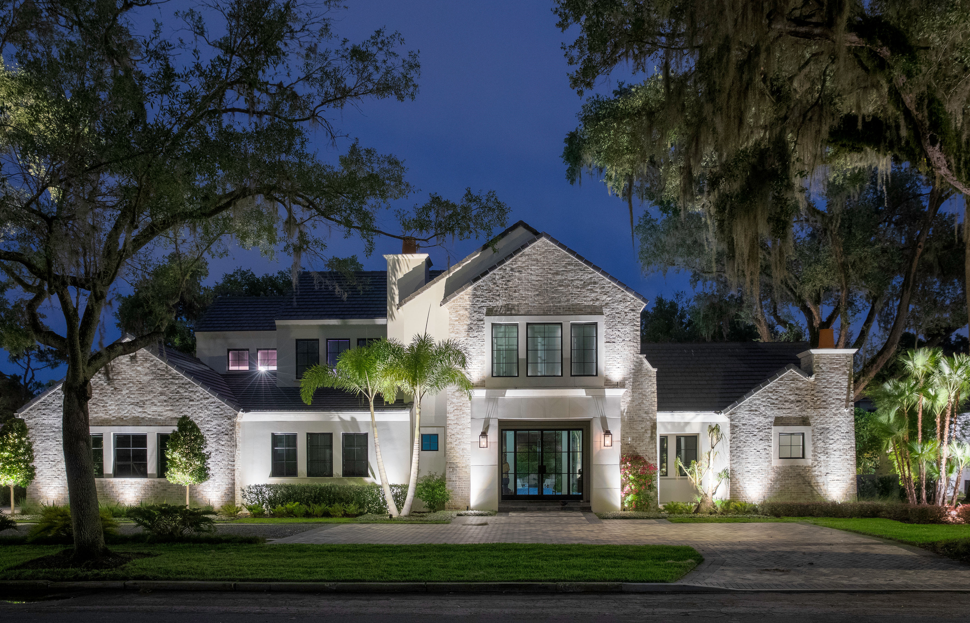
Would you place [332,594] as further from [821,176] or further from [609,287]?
[609,287]

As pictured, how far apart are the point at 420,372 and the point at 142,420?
335 inches

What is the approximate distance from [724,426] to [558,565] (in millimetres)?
11510

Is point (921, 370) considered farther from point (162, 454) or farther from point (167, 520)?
point (162, 454)

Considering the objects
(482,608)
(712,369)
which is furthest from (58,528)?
(712,369)

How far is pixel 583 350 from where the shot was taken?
20.0m

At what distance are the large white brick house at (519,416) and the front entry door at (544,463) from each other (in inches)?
1.7

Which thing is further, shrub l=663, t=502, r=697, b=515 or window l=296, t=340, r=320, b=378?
window l=296, t=340, r=320, b=378

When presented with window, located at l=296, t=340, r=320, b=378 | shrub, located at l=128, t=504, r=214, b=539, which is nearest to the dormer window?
window, located at l=296, t=340, r=320, b=378

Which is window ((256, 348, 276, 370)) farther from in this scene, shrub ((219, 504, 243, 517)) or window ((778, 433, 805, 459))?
window ((778, 433, 805, 459))

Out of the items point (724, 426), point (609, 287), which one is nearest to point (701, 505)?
point (724, 426)

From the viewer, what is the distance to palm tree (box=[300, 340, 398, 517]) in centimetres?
1858

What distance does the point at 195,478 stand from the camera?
19516 millimetres

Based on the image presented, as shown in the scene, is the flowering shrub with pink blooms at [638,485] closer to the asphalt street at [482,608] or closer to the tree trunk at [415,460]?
the tree trunk at [415,460]

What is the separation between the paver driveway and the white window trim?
3.72 m
